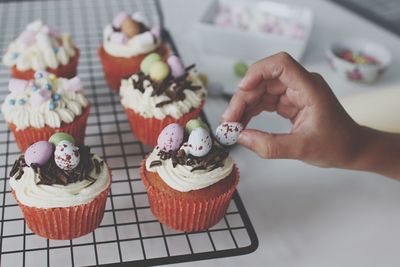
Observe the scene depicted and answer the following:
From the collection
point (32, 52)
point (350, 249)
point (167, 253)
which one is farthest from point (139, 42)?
point (350, 249)

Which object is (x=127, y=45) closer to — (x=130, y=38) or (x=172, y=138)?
(x=130, y=38)

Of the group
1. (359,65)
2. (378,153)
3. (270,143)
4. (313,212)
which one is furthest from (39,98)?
→ (359,65)

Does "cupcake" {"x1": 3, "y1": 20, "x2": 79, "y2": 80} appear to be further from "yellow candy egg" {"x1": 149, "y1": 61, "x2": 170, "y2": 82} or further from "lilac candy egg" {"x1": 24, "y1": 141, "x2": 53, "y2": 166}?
"lilac candy egg" {"x1": 24, "y1": 141, "x2": 53, "y2": 166}

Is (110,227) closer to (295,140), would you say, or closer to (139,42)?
(295,140)

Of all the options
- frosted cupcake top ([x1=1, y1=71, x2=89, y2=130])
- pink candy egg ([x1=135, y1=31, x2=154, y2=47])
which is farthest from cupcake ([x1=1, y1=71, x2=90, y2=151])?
pink candy egg ([x1=135, y1=31, x2=154, y2=47])

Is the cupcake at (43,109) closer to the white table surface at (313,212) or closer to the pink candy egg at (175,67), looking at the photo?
the pink candy egg at (175,67)
